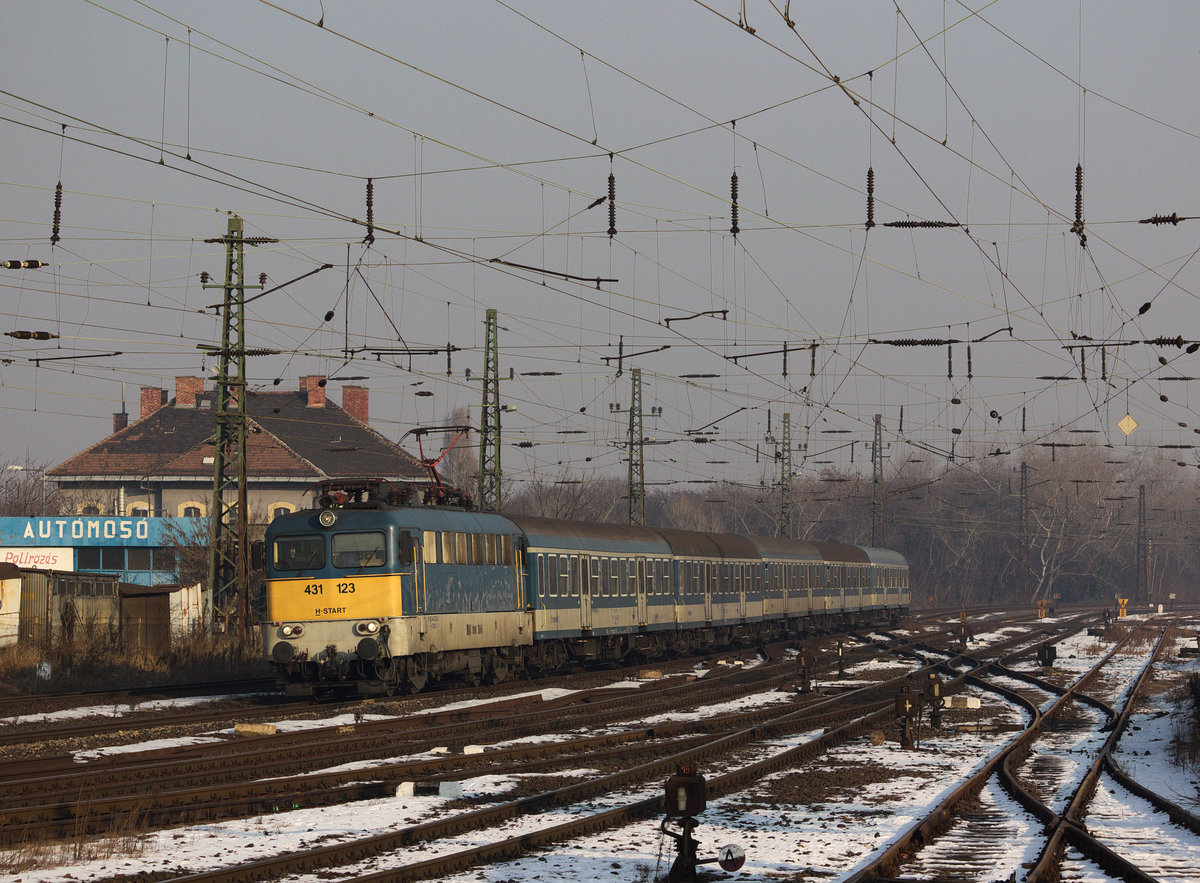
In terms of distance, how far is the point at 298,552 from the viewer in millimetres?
22812

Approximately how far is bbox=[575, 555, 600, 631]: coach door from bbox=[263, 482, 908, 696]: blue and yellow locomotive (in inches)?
1.8

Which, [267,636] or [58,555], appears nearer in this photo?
[267,636]

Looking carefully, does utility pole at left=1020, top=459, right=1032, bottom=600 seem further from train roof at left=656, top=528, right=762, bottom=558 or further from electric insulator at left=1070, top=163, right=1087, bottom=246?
electric insulator at left=1070, top=163, right=1087, bottom=246

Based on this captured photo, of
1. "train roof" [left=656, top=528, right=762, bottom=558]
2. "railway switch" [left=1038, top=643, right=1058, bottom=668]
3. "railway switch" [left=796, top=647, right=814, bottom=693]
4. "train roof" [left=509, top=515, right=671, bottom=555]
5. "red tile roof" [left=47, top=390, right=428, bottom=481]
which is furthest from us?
"red tile roof" [left=47, top=390, right=428, bottom=481]

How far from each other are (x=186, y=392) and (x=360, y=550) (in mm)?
56856

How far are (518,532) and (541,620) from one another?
6.87 feet

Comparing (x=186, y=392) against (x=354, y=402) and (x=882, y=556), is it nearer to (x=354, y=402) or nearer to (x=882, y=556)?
(x=354, y=402)

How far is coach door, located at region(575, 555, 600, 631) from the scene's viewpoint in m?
30.6

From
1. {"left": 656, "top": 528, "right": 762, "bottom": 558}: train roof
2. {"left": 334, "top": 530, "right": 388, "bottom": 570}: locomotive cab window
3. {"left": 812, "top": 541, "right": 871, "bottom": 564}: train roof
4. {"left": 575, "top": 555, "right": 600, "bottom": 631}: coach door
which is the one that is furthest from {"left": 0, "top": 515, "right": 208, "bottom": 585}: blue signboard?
{"left": 334, "top": 530, "right": 388, "bottom": 570}: locomotive cab window

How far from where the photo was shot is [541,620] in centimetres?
2833

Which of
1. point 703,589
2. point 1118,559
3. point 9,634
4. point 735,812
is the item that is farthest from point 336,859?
point 1118,559

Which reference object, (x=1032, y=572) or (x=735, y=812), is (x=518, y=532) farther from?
(x=1032, y=572)

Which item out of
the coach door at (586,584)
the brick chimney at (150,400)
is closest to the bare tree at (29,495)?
the brick chimney at (150,400)

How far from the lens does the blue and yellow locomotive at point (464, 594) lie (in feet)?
72.8
